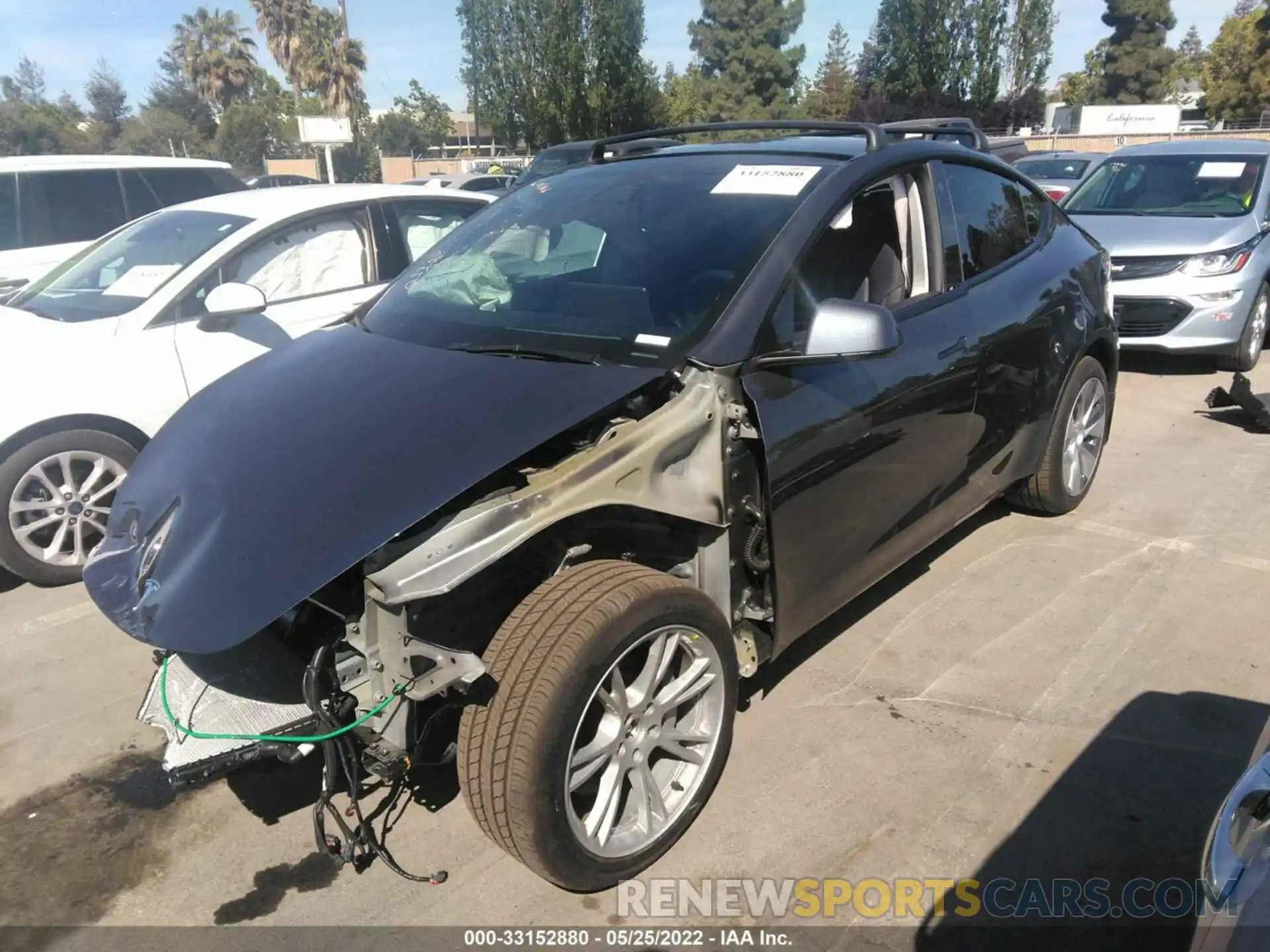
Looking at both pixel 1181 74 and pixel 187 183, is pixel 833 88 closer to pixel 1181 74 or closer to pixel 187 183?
pixel 1181 74

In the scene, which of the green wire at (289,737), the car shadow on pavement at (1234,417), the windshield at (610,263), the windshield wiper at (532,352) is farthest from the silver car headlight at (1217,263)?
the green wire at (289,737)

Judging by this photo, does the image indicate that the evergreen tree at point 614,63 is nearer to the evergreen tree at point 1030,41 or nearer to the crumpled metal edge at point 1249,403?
the evergreen tree at point 1030,41

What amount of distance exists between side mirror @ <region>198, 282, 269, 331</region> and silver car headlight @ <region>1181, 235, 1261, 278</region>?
6.36 m

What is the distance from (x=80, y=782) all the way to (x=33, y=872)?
0.40m

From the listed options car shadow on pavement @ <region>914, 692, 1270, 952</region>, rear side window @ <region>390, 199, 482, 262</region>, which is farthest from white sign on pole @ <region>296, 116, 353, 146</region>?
car shadow on pavement @ <region>914, 692, 1270, 952</region>

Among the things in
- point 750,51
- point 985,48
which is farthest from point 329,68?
point 985,48

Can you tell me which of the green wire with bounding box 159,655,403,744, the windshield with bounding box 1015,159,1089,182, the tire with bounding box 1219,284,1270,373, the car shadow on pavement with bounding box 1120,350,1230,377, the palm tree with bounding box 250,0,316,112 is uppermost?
the palm tree with bounding box 250,0,316,112

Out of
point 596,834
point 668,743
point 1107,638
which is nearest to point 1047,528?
point 1107,638

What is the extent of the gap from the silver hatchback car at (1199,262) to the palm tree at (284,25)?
45272 mm

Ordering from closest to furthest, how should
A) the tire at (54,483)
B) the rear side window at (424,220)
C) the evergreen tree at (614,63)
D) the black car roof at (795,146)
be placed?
the black car roof at (795,146)
the tire at (54,483)
the rear side window at (424,220)
the evergreen tree at (614,63)

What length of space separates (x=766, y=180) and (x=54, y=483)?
11.4 ft

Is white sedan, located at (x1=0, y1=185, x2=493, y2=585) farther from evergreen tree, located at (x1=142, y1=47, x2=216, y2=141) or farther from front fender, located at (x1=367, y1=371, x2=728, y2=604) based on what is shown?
evergreen tree, located at (x1=142, y1=47, x2=216, y2=141)

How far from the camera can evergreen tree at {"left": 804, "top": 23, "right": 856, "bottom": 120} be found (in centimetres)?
4947

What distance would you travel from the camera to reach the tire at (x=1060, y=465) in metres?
4.33
